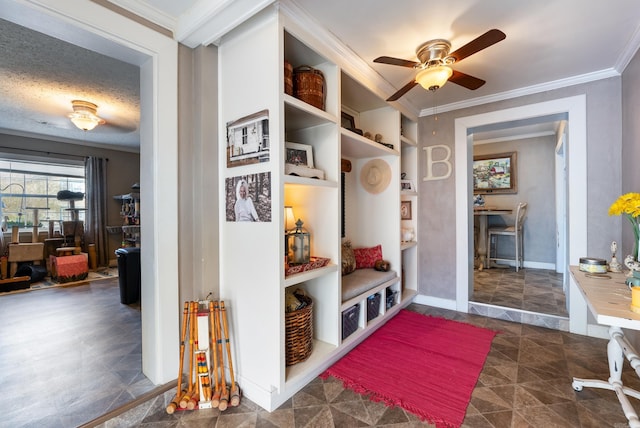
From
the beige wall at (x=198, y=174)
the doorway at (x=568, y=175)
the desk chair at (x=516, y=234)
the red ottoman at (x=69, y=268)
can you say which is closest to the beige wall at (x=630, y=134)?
the doorway at (x=568, y=175)

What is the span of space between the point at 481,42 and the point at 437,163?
192 centimetres

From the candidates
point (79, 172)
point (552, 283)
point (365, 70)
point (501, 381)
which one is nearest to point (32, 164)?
point (79, 172)

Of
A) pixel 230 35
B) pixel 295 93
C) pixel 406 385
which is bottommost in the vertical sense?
pixel 406 385

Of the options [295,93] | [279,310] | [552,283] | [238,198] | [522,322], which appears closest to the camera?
[279,310]

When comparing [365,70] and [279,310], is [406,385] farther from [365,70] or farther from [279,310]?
[365,70]

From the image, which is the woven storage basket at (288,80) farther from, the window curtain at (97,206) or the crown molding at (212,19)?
the window curtain at (97,206)

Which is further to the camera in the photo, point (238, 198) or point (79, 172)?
point (79, 172)

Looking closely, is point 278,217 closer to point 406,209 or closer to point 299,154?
point 299,154

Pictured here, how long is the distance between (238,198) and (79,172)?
6.11 metres

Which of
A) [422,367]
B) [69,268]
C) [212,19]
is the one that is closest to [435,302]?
[422,367]

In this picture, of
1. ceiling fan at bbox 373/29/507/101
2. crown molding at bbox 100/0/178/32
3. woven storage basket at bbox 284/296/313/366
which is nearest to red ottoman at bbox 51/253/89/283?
crown molding at bbox 100/0/178/32

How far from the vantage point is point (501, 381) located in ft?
6.31

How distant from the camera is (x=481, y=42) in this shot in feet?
5.56

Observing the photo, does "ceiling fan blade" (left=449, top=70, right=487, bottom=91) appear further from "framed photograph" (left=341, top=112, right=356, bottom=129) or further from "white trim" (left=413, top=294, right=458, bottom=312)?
"white trim" (left=413, top=294, right=458, bottom=312)
